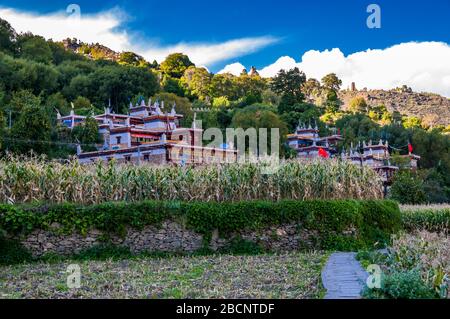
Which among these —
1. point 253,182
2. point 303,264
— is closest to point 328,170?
point 253,182

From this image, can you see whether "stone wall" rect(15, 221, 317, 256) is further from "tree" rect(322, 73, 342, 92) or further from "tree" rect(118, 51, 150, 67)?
"tree" rect(322, 73, 342, 92)

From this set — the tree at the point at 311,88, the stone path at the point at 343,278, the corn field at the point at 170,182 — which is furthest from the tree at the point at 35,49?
the stone path at the point at 343,278

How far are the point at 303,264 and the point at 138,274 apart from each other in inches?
122

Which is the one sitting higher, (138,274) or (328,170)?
(328,170)

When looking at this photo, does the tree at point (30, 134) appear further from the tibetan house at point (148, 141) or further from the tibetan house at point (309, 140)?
the tibetan house at point (309, 140)

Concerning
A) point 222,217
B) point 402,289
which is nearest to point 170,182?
point 222,217

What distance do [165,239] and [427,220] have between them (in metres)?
9.10

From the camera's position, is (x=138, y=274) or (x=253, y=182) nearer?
(x=138, y=274)

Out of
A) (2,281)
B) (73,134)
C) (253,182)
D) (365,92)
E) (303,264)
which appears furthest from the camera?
(365,92)

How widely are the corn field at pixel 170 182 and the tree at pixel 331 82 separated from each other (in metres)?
76.9

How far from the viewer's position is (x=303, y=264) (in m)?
11.0

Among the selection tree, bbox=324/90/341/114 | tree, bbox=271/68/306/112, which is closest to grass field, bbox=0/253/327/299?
tree, bbox=271/68/306/112

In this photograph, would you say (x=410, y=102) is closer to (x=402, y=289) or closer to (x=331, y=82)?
(x=331, y=82)
